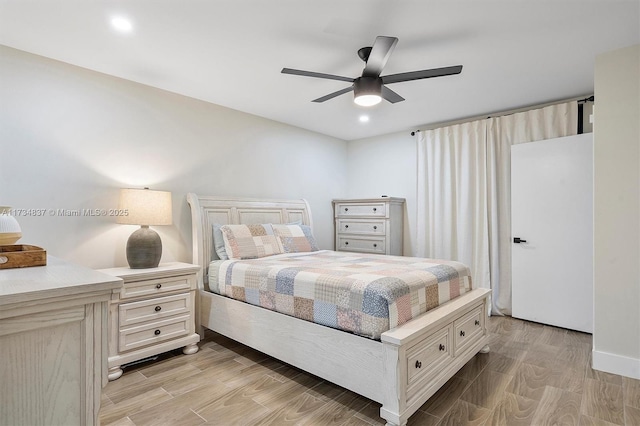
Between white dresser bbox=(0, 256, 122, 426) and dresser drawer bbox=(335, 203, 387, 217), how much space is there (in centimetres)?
385

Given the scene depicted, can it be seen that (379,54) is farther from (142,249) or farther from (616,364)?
(616,364)

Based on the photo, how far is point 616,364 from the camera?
96.6 inches

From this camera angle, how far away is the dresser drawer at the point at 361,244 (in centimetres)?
453

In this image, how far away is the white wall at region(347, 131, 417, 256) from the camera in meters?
4.75

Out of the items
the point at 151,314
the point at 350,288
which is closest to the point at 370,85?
the point at 350,288

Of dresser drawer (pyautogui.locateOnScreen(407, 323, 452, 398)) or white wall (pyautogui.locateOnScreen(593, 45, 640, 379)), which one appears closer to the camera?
dresser drawer (pyautogui.locateOnScreen(407, 323, 452, 398))

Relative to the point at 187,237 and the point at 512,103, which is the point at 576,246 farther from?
the point at 187,237

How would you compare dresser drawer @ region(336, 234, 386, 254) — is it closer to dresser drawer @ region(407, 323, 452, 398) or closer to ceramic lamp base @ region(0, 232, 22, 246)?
dresser drawer @ region(407, 323, 452, 398)

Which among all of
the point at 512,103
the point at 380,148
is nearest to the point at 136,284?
the point at 380,148

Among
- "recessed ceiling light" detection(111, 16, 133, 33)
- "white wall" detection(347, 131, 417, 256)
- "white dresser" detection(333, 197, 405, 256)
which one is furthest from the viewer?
"white wall" detection(347, 131, 417, 256)

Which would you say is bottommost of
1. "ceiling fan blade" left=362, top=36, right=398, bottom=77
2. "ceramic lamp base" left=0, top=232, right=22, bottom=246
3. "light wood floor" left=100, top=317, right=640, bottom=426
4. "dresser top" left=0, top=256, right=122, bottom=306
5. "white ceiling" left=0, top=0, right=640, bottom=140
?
"light wood floor" left=100, top=317, right=640, bottom=426

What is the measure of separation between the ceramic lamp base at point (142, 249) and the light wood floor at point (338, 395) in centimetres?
82

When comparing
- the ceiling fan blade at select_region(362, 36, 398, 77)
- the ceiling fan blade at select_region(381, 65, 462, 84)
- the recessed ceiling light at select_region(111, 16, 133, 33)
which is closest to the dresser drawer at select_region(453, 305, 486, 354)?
the ceiling fan blade at select_region(381, 65, 462, 84)

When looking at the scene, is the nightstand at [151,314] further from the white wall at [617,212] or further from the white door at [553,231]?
the white door at [553,231]
